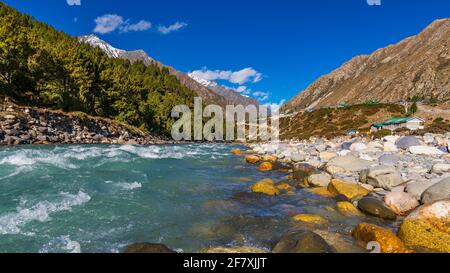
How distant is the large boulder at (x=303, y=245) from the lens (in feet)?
24.7

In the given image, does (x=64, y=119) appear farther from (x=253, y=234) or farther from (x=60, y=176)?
(x=253, y=234)

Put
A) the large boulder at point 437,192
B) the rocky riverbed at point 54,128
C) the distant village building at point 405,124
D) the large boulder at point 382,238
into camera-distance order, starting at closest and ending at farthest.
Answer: the large boulder at point 382,238 → the large boulder at point 437,192 → the rocky riverbed at point 54,128 → the distant village building at point 405,124

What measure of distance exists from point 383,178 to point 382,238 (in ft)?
25.5

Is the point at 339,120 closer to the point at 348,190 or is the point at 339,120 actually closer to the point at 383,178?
the point at 383,178

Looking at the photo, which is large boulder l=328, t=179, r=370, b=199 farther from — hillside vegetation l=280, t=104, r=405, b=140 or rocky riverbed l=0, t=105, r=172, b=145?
hillside vegetation l=280, t=104, r=405, b=140

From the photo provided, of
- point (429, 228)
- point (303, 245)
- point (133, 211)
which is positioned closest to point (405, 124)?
point (429, 228)

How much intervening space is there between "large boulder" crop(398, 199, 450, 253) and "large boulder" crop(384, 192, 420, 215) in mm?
2339

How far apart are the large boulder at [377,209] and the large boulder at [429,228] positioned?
6.08 feet

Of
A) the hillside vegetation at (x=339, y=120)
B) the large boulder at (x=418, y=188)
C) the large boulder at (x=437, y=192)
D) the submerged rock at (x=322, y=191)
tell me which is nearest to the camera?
the large boulder at (x=437, y=192)

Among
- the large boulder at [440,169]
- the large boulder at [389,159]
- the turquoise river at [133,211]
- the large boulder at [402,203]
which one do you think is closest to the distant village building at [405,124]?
the large boulder at [389,159]

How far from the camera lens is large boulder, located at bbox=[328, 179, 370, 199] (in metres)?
13.6

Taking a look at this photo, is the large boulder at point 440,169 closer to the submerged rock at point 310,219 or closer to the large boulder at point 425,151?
the large boulder at point 425,151

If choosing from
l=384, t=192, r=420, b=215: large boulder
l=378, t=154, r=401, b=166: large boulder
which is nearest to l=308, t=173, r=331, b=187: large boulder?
l=384, t=192, r=420, b=215: large boulder

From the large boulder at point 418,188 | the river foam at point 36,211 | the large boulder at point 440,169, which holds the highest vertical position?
the large boulder at point 440,169
